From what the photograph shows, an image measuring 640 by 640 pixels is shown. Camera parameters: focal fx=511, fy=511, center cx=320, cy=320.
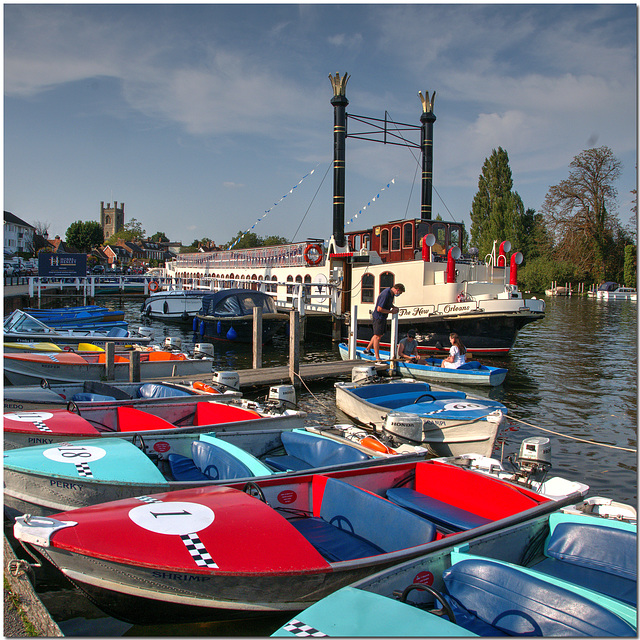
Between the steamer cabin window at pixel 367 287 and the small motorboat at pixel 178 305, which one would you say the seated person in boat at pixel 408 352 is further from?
the small motorboat at pixel 178 305

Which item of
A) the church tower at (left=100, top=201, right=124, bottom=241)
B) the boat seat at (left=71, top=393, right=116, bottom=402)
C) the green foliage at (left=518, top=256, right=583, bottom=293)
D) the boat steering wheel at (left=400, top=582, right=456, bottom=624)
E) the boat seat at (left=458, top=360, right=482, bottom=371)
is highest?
the church tower at (left=100, top=201, right=124, bottom=241)

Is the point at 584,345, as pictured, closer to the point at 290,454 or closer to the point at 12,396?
the point at 290,454

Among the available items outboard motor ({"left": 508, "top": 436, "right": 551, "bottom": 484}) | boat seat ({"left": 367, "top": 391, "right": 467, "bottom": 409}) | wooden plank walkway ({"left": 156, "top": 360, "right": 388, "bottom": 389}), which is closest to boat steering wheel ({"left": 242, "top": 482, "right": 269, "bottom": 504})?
outboard motor ({"left": 508, "top": 436, "right": 551, "bottom": 484})

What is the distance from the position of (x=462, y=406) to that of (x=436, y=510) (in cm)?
400

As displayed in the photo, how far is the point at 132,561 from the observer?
3.81m

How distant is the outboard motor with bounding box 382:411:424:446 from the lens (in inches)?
333

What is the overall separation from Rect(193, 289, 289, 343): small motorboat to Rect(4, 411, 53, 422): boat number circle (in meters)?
15.5

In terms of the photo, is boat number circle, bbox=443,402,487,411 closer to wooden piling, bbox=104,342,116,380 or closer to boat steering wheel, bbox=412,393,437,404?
boat steering wheel, bbox=412,393,437,404

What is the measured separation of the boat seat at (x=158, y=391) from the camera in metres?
10.1

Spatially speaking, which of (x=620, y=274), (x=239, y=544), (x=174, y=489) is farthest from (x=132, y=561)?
(x=620, y=274)

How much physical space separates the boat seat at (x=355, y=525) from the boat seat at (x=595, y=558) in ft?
3.93

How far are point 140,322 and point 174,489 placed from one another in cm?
2841

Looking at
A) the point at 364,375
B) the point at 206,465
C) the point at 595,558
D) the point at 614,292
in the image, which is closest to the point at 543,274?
the point at 614,292

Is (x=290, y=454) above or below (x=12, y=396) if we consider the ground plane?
below
